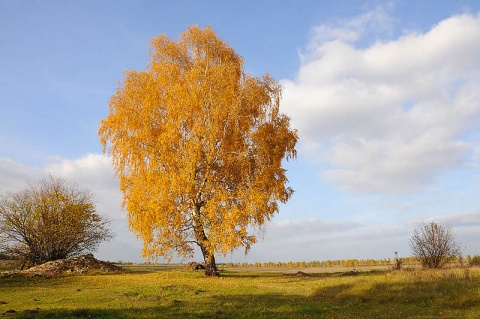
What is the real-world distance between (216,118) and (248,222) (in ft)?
27.7

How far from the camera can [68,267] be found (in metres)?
36.0

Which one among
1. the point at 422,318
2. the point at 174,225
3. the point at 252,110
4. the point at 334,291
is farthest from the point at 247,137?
the point at 422,318

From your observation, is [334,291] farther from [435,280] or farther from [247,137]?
[247,137]

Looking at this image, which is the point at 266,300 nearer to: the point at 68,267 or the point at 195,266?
the point at 195,266

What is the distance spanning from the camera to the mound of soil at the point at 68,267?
3403 cm

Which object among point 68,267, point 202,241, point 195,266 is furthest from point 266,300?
point 68,267

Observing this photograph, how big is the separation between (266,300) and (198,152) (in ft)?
45.8

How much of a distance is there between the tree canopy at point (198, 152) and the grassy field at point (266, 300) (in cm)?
583

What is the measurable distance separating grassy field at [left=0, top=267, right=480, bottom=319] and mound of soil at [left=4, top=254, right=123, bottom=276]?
6.95m

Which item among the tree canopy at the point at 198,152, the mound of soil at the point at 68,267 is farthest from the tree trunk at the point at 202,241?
the mound of soil at the point at 68,267

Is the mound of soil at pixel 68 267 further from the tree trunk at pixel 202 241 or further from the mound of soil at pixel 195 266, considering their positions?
the tree trunk at pixel 202 241

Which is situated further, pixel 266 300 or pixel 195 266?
pixel 195 266

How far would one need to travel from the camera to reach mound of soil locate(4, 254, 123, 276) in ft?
112

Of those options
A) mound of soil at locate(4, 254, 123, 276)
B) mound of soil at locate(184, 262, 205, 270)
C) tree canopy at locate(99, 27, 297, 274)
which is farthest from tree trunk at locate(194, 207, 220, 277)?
mound of soil at locate(4, 254, 123, 276)
